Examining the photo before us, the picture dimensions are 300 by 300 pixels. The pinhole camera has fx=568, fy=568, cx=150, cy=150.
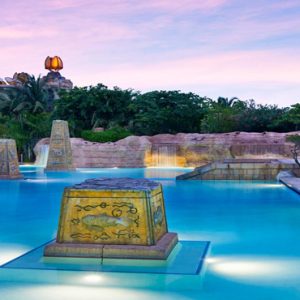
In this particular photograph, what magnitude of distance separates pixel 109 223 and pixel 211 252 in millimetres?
1589

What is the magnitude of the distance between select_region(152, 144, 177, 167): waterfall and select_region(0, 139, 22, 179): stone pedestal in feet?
35.0

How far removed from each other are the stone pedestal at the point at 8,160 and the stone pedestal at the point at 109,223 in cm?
1597

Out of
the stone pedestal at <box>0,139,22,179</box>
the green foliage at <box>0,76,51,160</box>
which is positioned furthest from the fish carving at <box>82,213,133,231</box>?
the green foliage at <box>0,76,51,160</box>

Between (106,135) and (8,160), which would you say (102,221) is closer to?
(8,160)

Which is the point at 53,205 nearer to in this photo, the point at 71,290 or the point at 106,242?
the point at 106,242

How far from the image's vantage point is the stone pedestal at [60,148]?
84.2 ft

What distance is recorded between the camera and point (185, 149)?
2980cm

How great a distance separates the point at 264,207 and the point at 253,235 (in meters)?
3.57

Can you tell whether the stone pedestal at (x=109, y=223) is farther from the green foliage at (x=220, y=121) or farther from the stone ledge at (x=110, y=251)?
the green foliage at (x=220, y=121)

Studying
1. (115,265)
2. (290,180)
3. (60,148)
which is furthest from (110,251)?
(60,148)

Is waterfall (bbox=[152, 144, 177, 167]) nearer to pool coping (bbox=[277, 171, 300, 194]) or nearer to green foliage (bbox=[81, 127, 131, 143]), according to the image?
green foliage (bbox=[81, 127, 131, 143])

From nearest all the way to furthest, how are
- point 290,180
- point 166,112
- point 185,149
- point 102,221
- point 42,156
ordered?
1. point 102,221
2. point 290,180
3. point 185,149
4. point 42,156
5. point 166,112

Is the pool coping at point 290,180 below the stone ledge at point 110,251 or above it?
below

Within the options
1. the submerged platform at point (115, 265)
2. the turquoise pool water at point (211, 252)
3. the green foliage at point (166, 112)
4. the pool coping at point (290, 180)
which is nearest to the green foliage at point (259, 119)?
the green foliage at point (166, 112)
